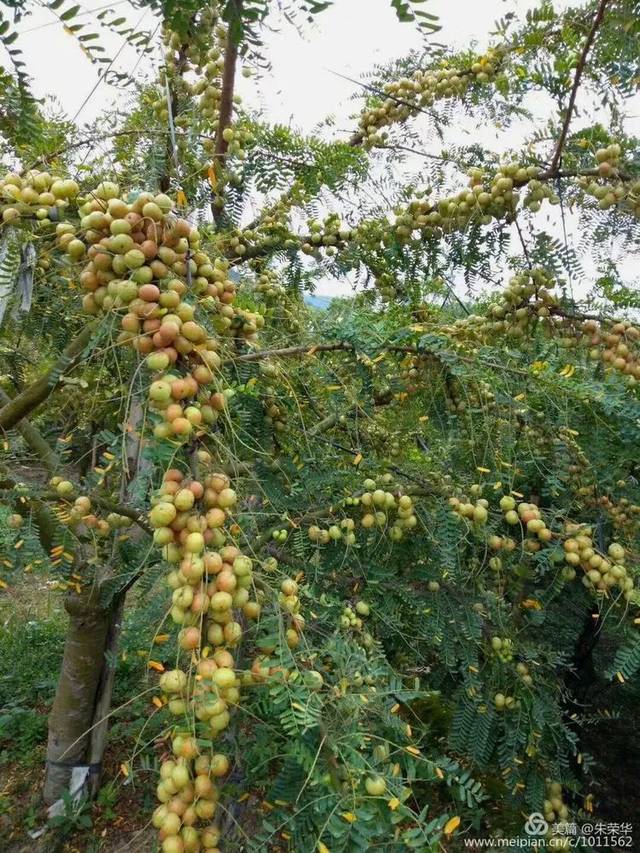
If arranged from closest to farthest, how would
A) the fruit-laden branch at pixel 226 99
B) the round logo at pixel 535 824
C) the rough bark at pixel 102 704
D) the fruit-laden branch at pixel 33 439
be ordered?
the fruit-laden branch at pixel 226 99
the round logo at pixel 535 824
the fruit-laden branch at pixel 33 439
the rough bark at pixel 102 704

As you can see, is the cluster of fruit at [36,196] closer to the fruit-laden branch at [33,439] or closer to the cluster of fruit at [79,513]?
the cluster of fruit at [79,513]

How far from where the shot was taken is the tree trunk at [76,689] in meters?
2.87

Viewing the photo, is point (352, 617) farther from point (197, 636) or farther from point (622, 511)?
point (622, 511)

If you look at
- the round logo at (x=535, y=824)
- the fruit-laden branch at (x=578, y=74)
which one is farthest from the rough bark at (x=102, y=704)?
the fruit-laden branch at (x=578, y=74)

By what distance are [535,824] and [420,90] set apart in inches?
107

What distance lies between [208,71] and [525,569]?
1.96 m

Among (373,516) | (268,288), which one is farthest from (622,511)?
(268,288)

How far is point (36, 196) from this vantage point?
1.21 m

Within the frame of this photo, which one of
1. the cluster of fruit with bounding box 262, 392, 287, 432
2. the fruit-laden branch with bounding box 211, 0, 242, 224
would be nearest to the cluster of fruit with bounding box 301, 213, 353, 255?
the fruit-laden branch with bounding box 211, 0, 242, 224

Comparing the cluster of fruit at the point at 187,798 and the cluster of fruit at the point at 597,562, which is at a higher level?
the cluster of fruit at the point at 597,562

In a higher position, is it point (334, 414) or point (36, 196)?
point (36, 196)

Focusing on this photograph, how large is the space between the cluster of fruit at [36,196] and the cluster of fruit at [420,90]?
4.57 ft

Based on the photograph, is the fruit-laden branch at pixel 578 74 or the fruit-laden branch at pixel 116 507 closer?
the fruit-laden branch at pixel 578 74

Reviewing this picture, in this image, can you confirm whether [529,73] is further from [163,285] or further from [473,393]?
[163,285]
